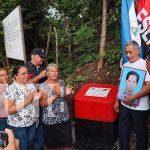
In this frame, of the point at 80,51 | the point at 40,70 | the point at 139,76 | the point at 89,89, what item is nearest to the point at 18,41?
the point at 40,70

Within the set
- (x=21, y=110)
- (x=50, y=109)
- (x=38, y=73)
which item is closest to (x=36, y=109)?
(x=50, y=109)

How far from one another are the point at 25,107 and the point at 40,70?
2.87ft

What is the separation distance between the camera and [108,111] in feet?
13.5

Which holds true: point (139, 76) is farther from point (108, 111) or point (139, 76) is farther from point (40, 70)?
point (40, 70)

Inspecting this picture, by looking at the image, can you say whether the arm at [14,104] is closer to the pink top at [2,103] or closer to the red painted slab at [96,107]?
the pink top at [2,103]

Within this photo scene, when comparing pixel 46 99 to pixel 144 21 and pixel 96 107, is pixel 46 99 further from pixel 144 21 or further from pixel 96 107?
pixel 144 21

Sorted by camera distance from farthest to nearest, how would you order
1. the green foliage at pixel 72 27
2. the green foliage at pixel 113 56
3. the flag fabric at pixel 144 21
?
the green foliage at pixel 72 27, the green foliage at pixel 113 56, the flag fabric at pixel 144 21

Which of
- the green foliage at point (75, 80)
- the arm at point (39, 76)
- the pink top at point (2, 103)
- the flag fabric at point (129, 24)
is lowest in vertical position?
the green foliage at point (75, 80)

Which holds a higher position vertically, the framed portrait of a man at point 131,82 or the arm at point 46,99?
the framed portrait of a man at point 131,82

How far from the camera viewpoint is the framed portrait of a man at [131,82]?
12.2ft

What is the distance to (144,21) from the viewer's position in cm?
458

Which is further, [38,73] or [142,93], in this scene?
[38,73]

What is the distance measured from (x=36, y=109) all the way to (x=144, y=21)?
2.13 meters

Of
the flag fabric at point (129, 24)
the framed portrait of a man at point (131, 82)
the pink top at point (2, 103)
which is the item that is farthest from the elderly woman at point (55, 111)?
the flag fabric at point (129, 24)
